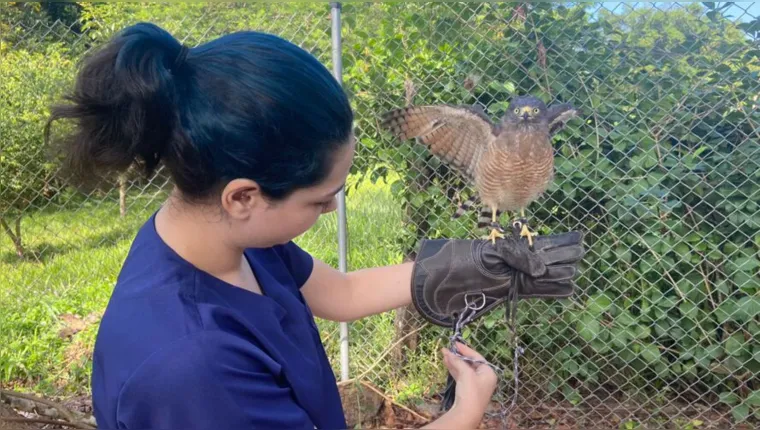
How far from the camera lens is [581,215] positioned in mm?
3104

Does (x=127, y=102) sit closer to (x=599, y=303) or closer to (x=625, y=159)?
(x=625, y=159)

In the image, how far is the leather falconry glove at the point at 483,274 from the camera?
1647mm

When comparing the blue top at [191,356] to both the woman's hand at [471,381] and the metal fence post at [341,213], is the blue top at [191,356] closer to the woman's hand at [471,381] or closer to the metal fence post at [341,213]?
the woman's hand at [471,381]

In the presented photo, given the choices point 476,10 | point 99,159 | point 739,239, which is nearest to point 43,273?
point 476,10

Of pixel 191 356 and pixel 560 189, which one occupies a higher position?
pixel 191 356

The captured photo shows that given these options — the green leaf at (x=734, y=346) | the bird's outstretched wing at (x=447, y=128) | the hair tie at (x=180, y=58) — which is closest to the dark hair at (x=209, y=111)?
the hair tie at (x=180, y=58)

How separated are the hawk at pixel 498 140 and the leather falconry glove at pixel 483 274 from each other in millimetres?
660

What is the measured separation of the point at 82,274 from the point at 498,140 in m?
2.90

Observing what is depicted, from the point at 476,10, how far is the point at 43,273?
312 cm

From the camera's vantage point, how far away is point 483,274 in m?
1.67

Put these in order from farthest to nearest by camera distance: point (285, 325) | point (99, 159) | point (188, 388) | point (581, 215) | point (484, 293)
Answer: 1. point (581, 215)
2. point (484, 293)
3. point (285, 325)
4. point (99, 159)
5. point (188, 388)

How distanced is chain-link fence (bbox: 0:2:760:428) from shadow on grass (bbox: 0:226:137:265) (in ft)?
0.09

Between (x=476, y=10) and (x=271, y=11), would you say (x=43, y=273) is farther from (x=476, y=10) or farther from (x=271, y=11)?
(x=476, y=10)

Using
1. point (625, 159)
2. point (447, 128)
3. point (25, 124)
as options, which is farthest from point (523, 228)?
point (25, 124)
